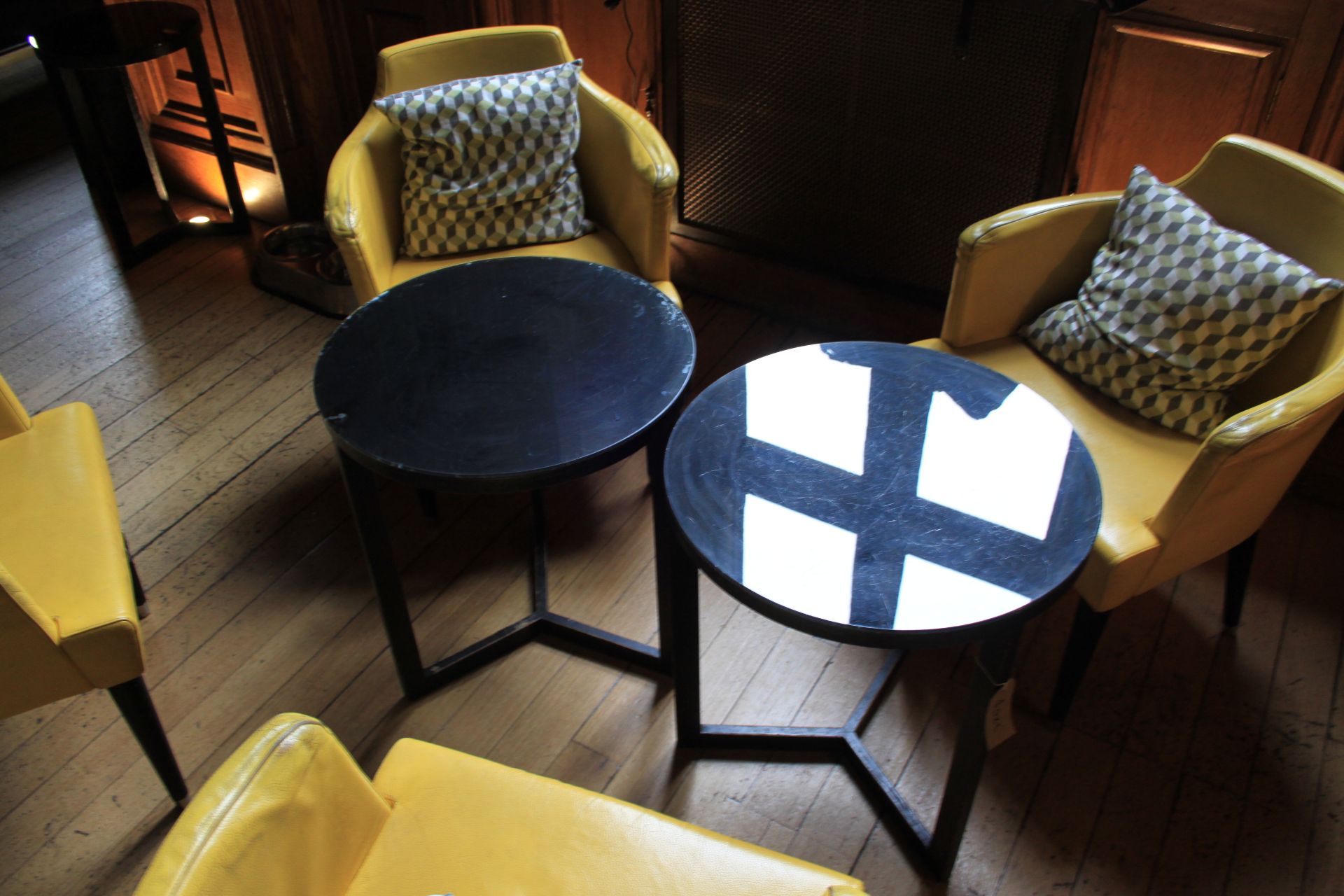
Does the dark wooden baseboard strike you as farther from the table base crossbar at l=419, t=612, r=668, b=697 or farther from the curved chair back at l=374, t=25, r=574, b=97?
the table base crossbar at l=419, t=612, r=668, b=697

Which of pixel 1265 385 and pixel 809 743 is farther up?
pixel 1265 385

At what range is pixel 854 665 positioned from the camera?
2066 mm

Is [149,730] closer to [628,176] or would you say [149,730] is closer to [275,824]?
[275,824]

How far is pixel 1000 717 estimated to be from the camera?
1.51 metres

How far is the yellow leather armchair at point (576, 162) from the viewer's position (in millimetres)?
2197

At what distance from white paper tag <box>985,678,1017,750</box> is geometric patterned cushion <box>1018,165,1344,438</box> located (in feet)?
2.21

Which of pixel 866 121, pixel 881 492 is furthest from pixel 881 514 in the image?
pixel 866 121

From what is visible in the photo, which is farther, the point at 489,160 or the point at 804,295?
the point at 804,295

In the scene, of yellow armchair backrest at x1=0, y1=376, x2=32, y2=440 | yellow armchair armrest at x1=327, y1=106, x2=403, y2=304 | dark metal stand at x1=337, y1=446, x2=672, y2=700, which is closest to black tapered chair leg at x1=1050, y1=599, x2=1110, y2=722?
dark metal stand at x1=337, y1=446, x2=672, y2=700

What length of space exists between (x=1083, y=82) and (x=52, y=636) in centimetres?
215

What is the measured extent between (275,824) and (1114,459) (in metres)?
1.44

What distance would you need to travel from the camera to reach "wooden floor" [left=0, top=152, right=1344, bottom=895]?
178cm

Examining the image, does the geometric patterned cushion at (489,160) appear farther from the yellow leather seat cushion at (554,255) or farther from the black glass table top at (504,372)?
the black glass table top at (504,372)

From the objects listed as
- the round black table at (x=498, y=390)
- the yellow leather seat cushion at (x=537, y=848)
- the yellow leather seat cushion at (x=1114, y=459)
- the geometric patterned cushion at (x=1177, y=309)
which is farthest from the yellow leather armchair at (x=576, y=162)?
the yellow leather seat cushion at (x=537, y=848)
